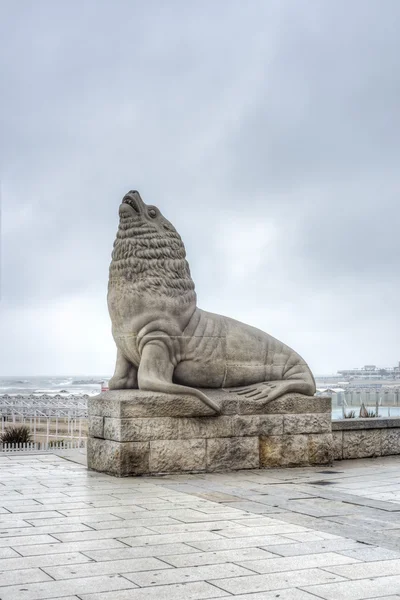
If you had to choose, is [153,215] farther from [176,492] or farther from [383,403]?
[383,403]

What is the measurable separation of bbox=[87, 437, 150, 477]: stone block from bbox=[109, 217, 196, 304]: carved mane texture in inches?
64.4

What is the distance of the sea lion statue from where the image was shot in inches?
314

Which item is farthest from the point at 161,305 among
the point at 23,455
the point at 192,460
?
the point at 23,455

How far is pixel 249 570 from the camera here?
12.8 ft

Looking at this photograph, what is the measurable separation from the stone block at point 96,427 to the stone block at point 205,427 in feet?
2.77

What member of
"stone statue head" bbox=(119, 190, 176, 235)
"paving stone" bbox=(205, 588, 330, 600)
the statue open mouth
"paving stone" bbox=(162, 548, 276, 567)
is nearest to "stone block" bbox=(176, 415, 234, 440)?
"stone statue head" bbox=(119, 190, 176, 235)

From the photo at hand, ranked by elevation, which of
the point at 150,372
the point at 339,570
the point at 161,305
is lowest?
the point at 339,570

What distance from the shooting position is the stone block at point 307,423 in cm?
840

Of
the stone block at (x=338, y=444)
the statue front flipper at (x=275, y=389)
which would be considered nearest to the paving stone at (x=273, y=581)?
the statue front flipper at (x=275, y=389)

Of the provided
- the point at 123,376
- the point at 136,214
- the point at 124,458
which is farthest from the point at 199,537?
the point at 136,214

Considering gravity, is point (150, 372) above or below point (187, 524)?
above

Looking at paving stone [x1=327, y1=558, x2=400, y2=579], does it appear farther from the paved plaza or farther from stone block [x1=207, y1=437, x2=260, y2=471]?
stone block [x1=207, y1=437, x2=260, y2=471]

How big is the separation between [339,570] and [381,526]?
132 cm

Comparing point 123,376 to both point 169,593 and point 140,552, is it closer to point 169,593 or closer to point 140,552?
point 140,552
